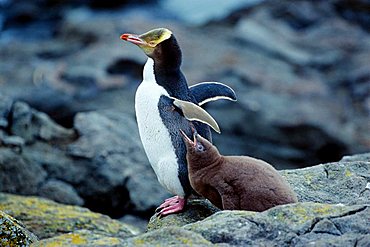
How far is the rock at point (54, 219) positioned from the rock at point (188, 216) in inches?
43.0

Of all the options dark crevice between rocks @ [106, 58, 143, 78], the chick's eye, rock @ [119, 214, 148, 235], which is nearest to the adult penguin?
the chick's eye

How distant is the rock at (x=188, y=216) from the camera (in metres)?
5.66

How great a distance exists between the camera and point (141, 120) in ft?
19.3

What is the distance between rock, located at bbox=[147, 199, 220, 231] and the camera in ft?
18.6

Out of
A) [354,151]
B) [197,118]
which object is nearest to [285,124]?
[354,151]

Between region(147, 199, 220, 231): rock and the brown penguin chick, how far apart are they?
10.2 inches

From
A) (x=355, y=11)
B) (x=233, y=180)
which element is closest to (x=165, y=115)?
(x=233, y=180)

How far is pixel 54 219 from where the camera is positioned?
6965 mm

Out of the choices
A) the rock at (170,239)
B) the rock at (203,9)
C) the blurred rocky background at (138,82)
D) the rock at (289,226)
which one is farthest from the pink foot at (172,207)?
the rock at (203,9)

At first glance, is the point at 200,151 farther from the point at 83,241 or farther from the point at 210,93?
the point at 83,241

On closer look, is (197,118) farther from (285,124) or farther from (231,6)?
(231,6)

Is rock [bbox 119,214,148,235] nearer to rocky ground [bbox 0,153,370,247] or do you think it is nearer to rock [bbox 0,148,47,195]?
rock [bbox 0,148,47,195]

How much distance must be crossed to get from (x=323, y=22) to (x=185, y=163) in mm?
11916

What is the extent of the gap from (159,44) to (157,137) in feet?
2.15
